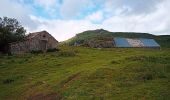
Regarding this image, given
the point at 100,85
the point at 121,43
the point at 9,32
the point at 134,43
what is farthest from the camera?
the point at 134,43

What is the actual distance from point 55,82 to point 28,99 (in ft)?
12.4

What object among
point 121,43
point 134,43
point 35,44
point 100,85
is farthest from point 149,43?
Answer: point 100,85

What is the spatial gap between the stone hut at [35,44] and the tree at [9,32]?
182 centimetres

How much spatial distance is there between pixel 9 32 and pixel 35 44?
20.5 ft

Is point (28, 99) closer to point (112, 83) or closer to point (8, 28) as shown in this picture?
point (112, 83)

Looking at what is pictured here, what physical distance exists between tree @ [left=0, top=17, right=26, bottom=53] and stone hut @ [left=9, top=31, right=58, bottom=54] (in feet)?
5.98

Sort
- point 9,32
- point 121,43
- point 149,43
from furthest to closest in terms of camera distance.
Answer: point 149,43 < point 121,43 < point 9,32

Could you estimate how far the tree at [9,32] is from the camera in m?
66.6

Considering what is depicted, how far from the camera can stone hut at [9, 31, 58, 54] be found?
65.8m

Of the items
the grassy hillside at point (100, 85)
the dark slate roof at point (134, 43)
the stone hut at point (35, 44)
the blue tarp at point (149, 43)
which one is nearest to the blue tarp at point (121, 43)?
the dark slate roof at point (134, 43)

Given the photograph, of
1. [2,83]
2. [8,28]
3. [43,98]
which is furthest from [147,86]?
[8,28]

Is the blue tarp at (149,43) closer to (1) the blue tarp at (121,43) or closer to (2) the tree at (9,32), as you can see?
(1) the blue tarp at (121,43)

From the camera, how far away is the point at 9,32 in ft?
222

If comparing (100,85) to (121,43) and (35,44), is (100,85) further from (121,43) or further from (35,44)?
(121,43)
